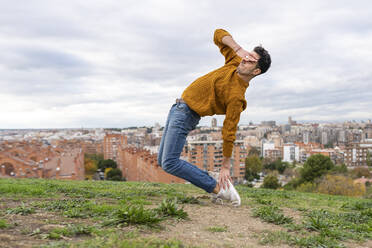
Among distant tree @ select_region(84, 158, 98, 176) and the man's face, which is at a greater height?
the man's face

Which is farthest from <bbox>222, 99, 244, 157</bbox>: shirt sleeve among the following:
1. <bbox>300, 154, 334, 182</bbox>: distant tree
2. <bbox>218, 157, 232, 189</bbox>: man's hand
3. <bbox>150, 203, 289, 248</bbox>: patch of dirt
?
<bbox>300, 154, 334, 182</bbox>: distant tree

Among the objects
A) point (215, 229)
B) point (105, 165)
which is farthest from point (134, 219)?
point (105, 165)

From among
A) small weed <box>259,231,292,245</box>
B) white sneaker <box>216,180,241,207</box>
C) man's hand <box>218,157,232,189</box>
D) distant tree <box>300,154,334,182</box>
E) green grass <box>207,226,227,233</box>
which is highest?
man's hand <box>218,157,232,189</box>

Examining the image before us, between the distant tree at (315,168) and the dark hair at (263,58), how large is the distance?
33060 mm

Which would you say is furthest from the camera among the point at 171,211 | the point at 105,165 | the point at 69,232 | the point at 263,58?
the point at 105,165

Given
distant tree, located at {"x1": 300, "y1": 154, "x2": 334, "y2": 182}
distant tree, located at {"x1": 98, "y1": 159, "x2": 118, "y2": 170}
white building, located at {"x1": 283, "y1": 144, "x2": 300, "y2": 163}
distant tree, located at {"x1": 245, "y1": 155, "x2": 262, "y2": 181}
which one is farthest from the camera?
white building, located at {"x1": 283, "y1": 144, "x2": 300, "y2": 163}

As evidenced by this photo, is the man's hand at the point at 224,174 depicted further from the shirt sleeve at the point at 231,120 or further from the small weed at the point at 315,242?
the small weed at the point at 315,242

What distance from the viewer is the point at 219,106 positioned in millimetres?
3854

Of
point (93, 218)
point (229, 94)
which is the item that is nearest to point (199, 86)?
point (229, 94)

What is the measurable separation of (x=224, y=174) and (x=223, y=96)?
0.98 metres

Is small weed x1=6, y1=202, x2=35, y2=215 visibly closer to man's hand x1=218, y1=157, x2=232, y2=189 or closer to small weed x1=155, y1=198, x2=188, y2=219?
small weed x1=155, y1=198, x2=188, y2=219

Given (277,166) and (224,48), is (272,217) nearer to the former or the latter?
(224,48)

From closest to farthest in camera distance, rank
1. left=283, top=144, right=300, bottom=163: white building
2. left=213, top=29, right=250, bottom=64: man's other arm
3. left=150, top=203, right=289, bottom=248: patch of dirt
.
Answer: left=150, top=203, right=289, bottom=248: patch of dirt
left=213, top=29, right=250, bottom=64: man's other arm
left=283, top=144, right=300, bottom=163: white building

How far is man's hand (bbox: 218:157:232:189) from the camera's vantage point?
3854 millimetres
